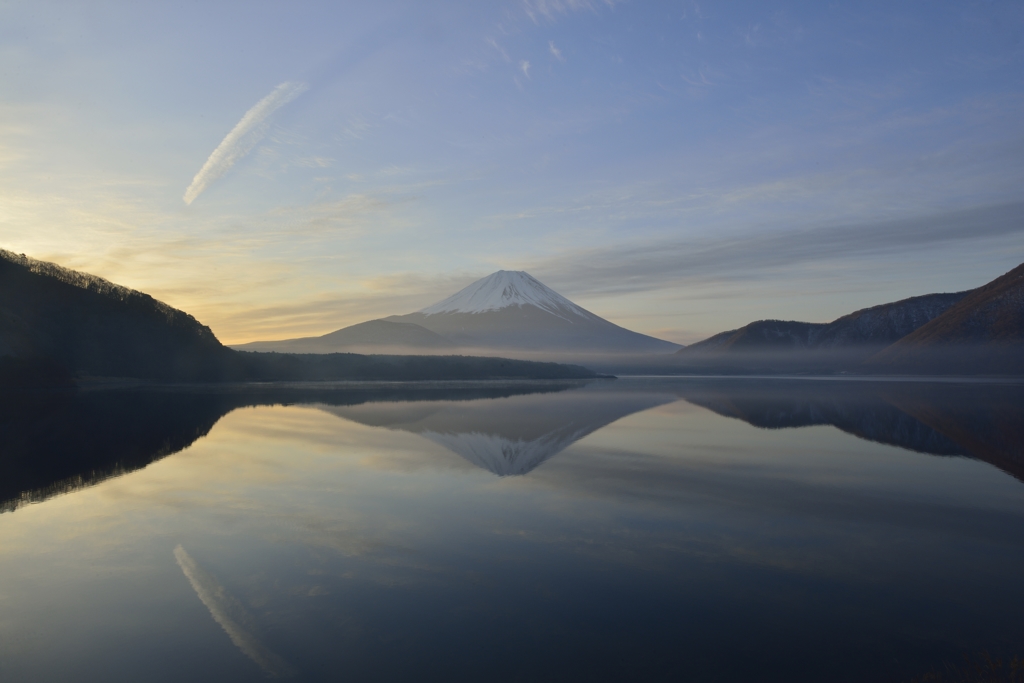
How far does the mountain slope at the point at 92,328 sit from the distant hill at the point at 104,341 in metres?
0.13

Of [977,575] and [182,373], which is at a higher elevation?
[182,373]

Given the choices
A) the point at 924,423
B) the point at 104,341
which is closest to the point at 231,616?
the point at 924,423

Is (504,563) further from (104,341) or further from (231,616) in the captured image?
(104,341)

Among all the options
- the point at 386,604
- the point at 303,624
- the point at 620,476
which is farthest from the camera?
the point at 620,476

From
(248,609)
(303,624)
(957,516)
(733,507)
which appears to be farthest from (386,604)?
(957,516)

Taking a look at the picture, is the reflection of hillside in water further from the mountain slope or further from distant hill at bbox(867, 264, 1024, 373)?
distant hill at bbox(867, 264, 1024, 373)

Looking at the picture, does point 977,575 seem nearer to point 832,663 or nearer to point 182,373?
point 832,663

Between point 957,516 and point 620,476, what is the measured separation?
831 centimetres

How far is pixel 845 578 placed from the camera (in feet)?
31.6

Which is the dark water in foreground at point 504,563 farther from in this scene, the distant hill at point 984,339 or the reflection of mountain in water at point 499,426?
the distant hill at point 984,339

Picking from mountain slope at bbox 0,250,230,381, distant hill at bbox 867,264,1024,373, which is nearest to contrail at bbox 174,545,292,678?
mountain slope at bbox 0,250,230,381

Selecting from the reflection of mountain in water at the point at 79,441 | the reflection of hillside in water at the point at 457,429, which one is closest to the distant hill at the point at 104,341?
the reflection of hillside in water at the point at 457,429

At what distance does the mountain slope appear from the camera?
76.8m

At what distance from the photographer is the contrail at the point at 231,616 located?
691 cm
